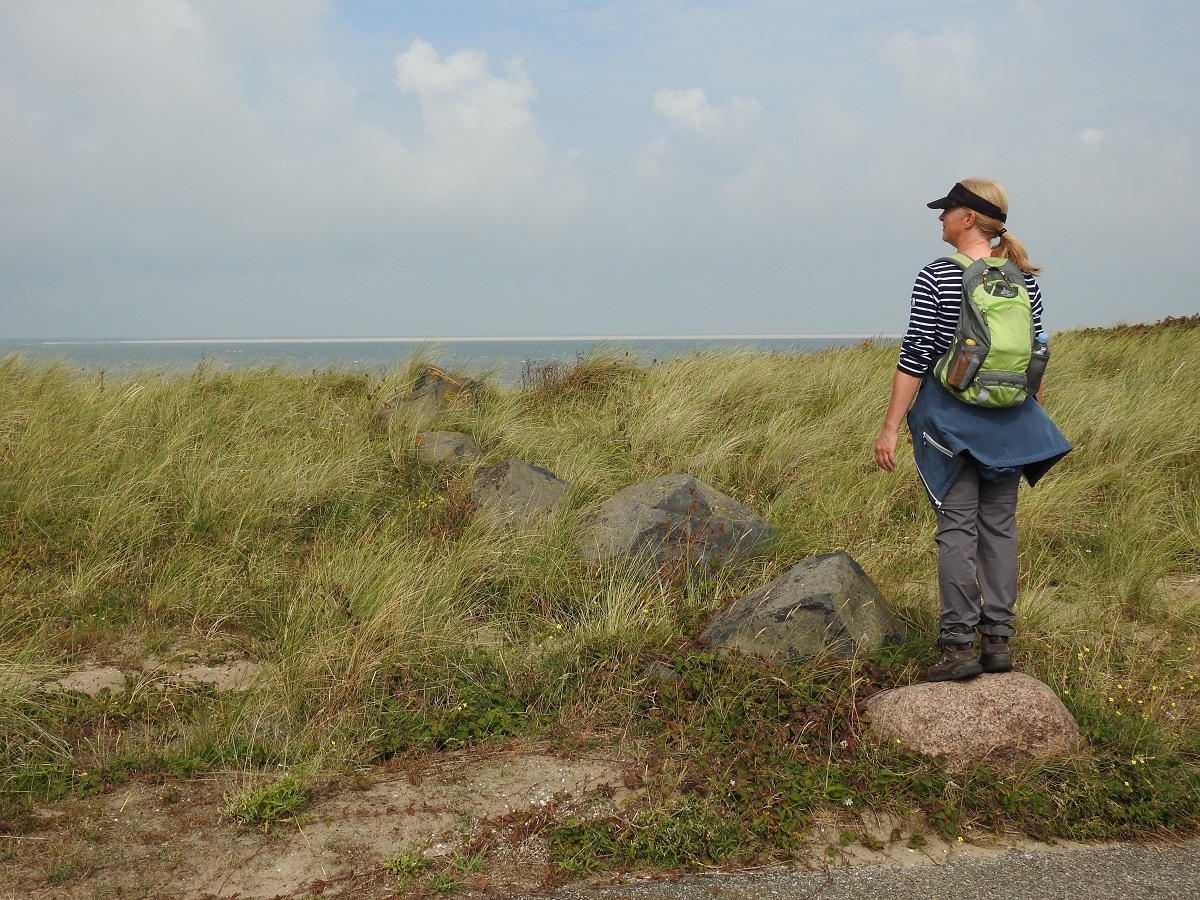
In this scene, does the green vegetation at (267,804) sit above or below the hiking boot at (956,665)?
below

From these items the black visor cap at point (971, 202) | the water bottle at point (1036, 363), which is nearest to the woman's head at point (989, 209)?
the black visor cap at point (971, 202)

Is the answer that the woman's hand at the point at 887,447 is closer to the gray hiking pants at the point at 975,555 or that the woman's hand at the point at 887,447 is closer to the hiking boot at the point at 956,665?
the gray hiking pants at the point at 975,555

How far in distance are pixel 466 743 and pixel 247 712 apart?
942 mm

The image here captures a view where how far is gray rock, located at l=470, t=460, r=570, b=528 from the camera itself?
5.93 m

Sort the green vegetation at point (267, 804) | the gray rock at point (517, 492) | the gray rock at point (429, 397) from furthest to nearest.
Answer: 1. the gray rock at point (429, 397)
2. the gray rock at point (517, 492)
3. the green vegetation at point (267, 804)

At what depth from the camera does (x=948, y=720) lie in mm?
3662

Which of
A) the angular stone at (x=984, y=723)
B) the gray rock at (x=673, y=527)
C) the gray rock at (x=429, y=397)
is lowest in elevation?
the angular stone at (x=984, y=723)

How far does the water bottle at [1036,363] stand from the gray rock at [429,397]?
510 cm

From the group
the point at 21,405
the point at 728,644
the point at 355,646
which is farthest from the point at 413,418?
the point at 728,644

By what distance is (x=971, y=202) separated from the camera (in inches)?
149

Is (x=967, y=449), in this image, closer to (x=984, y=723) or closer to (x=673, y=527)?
(x=984, y=723)

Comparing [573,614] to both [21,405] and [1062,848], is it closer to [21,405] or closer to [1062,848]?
[1062,848]

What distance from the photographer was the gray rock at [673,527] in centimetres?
542

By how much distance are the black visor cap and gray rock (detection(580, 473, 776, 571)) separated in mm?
2382
